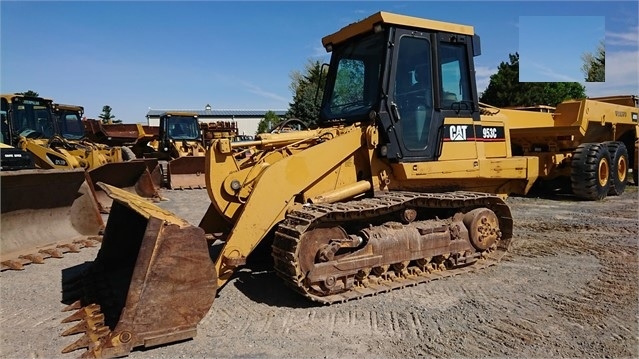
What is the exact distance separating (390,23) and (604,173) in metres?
7.87

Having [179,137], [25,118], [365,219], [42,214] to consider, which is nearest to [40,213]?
[42,214]

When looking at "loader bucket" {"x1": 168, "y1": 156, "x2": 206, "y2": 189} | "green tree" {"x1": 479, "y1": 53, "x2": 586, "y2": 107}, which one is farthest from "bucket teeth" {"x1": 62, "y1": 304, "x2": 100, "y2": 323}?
"green tree" {"x1": 479, "y1": 53, "x2": 586, "y2": 107}

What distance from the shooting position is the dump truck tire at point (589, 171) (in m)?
9.82

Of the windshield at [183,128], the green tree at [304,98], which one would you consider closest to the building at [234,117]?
the green tree at [304,98]

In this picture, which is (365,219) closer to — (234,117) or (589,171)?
(589,171)

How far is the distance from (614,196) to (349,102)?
8.20 metres

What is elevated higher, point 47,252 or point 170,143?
point 170,143

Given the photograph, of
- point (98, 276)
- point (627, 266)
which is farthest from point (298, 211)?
point (627, 266)

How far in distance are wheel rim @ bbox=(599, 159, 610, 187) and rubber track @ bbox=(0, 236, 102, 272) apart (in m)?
10.0

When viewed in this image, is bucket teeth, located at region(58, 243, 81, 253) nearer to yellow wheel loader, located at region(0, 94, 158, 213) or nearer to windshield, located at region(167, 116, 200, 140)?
yellow wheel loader, located at region(0, 94, 158, 213)

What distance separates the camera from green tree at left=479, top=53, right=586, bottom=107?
27000 millimetres

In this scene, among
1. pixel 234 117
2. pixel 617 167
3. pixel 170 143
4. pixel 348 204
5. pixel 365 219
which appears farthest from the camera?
pixel 234 117

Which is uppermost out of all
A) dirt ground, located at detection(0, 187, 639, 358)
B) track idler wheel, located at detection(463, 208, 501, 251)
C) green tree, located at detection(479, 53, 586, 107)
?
green tree, located at detection(479, 53, 586, 107)

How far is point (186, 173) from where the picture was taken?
1392 centimetres
